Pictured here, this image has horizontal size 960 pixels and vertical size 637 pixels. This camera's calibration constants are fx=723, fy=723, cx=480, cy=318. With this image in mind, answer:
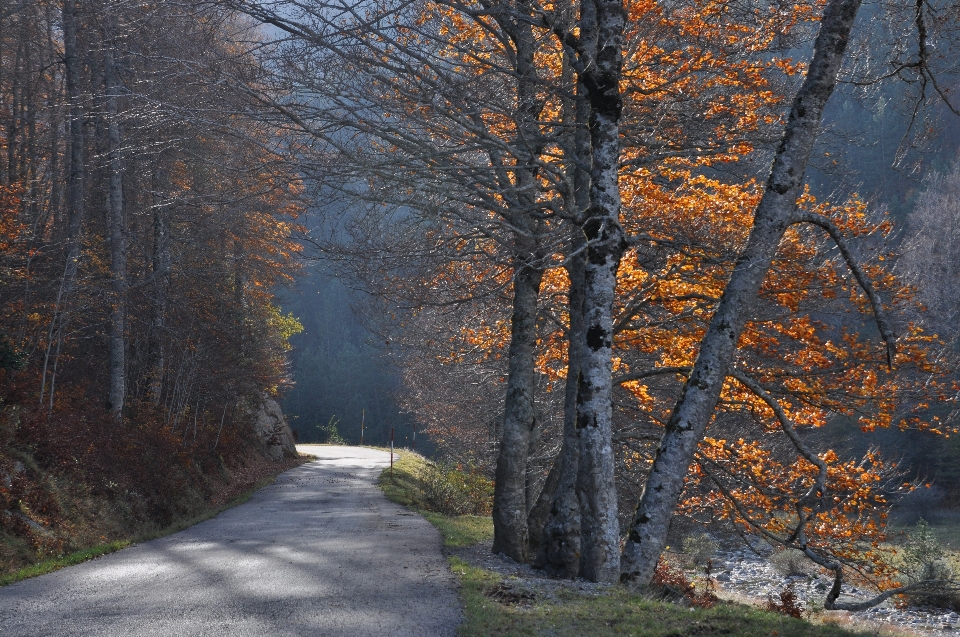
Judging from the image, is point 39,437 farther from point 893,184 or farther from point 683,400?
point 893,184

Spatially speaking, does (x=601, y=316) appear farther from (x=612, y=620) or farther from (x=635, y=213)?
(x=635, y=213)

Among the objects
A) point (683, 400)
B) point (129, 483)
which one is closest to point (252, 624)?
point (683, 400)

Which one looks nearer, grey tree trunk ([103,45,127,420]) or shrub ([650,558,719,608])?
shrub ([650,558,719,608])

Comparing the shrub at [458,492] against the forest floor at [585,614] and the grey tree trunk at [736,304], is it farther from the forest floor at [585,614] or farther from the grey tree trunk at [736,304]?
the grey tree trunk at [736,304]

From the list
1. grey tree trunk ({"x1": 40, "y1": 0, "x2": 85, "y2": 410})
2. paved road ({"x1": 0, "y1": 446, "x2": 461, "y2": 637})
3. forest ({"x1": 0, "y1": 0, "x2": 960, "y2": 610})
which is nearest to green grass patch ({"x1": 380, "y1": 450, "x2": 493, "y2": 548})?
paved road ({"x1": 0, "y1": 446, "x2": 461, "y2": 637})

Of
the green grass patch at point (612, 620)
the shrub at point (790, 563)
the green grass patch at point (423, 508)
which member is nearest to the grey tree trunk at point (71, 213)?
the green grass patch at point (423, 508)

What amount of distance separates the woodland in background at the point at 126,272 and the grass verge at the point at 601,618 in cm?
480

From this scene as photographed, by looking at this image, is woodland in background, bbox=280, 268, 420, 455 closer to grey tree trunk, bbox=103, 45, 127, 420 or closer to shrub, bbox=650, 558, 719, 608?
grey tree trunk, bbox=103, 45, 127, 420

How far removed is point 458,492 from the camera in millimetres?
18109

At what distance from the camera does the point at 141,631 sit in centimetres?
546

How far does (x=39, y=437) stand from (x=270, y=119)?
6912mm

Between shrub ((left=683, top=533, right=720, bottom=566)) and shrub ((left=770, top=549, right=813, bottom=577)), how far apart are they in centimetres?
206

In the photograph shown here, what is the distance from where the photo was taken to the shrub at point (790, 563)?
67.4ft

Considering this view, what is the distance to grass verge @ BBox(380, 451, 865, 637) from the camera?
A: 5246 millimetres
